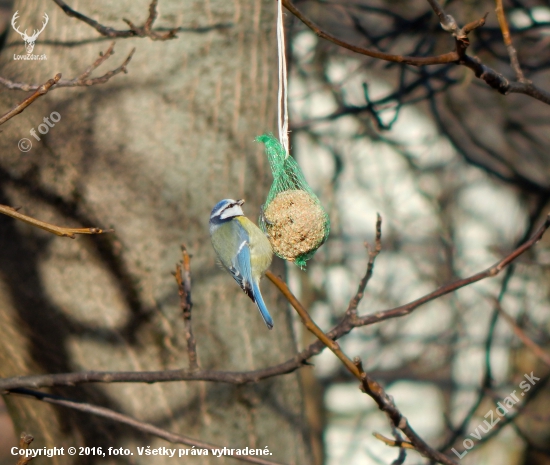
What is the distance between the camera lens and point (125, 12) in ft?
7.62

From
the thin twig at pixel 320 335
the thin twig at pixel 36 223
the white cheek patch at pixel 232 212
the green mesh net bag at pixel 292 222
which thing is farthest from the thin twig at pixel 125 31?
the thin twig at pixel 320 335

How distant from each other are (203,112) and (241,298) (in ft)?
2.69

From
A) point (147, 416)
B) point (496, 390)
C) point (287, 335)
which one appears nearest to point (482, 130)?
point (496, 390)

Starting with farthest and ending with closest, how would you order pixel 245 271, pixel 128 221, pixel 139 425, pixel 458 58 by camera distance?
1. pixel 128 221
2. pixel 245 271
3. pixel 139 425
4. pixel 458 58

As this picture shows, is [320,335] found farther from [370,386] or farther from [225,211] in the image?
[225,211]

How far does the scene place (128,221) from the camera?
2312mm

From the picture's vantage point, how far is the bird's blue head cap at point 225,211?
2033 millimetres

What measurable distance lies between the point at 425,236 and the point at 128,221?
141 inches

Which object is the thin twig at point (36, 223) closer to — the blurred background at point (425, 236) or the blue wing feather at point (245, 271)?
the blue wing feather at point (245, 271)

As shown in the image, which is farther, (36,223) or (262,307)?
(262,307)

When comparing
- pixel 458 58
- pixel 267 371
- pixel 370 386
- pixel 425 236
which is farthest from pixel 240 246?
pixel 425 236

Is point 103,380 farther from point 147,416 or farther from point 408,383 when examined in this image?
point 408,383

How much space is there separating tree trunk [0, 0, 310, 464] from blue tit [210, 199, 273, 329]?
1.04 feet

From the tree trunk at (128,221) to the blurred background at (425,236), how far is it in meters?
2.38
